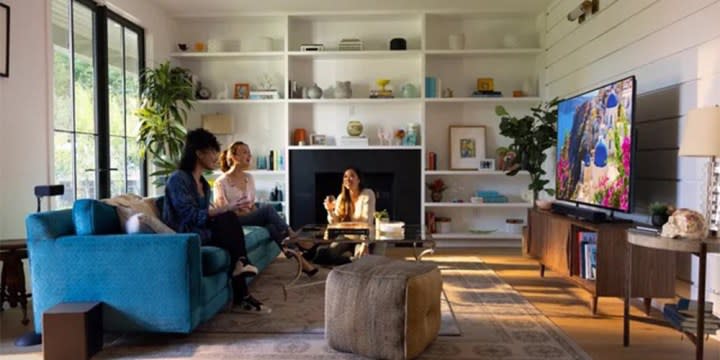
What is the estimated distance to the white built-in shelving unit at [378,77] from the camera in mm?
6250

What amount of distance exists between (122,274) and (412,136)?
4068 mm

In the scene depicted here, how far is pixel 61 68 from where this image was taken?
14.1 feet

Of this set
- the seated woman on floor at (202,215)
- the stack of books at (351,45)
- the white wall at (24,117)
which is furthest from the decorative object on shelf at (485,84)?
the white wall at (24,117)

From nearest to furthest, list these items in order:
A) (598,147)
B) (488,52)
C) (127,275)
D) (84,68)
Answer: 1. (127,275)
2. (598,147)
3. (84,68)
4. (488,52)

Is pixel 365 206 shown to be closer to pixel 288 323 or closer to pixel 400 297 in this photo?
pixel 288 323

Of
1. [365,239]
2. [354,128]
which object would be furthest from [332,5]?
[365,239]

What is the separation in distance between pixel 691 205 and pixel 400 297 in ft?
6.49

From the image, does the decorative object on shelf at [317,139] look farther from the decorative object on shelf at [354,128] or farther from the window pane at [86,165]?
the window pane at [86,165]

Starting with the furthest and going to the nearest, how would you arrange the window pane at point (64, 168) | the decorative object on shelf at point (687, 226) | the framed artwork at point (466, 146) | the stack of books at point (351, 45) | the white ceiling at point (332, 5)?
the framed artwork at point (466, 146) < the stack of books at point (351, 45) < the white ceiling at point (332, 5) < the window pane at point (64, 168) < the decorative object on shelf at point (687, 226)

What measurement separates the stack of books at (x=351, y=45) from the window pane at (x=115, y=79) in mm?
2427

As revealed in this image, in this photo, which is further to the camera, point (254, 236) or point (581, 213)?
point (254, 236)

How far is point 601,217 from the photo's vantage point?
137 inches

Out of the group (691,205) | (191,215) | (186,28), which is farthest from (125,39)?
(691,205)

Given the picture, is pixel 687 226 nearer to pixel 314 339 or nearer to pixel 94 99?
pixel 314 339
